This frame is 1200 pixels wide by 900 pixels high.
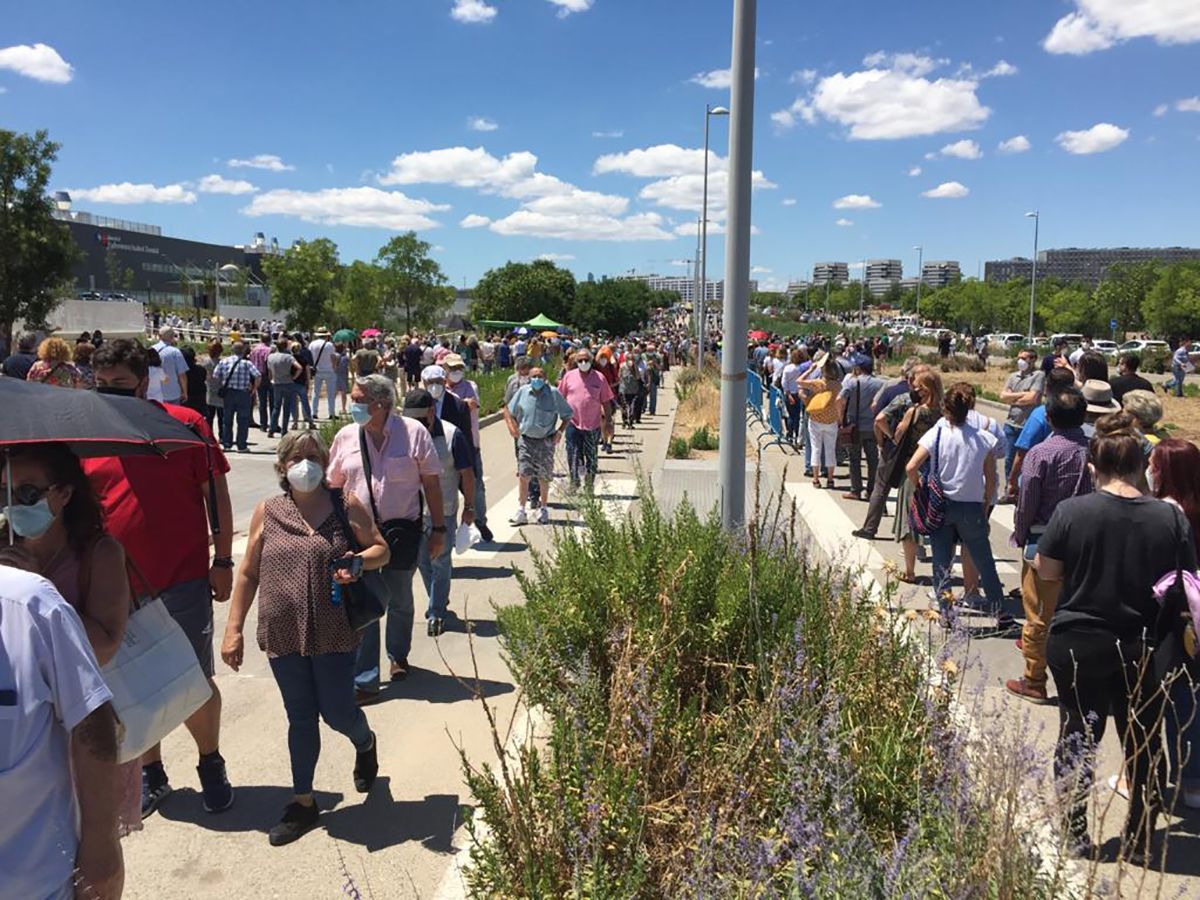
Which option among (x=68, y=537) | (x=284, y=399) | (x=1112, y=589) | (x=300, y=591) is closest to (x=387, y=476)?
(x=300, y=591)

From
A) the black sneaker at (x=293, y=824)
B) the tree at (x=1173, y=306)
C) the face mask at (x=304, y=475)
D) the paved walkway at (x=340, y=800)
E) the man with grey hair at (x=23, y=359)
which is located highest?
the tree at (x=1173, y=306)

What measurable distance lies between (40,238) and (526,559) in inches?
1258

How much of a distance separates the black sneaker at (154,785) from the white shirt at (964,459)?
5038 millimetres

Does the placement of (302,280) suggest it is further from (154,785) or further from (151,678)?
(151,678)

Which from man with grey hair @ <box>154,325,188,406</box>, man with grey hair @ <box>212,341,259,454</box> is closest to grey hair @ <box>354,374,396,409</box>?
man with grey hair @ <box>154,325,188,406</box>

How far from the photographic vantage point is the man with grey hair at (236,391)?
46.9ft

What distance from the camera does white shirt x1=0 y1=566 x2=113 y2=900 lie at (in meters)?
1.82

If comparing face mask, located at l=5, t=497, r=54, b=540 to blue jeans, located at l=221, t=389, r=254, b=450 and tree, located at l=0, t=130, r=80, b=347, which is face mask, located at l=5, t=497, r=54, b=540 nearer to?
blue jeans, located at l=221, t=389, r=254, b=450

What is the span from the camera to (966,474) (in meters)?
6.18

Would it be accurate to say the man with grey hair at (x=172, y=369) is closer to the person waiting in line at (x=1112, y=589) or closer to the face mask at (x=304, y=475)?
the face mask at (x=304, y=475)

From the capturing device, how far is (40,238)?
106 feet

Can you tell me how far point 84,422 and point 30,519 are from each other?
365mm

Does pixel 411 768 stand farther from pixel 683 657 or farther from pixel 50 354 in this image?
pixel 50 354

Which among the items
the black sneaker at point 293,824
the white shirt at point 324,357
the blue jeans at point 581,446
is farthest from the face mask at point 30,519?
the white shirt at point 324,357
